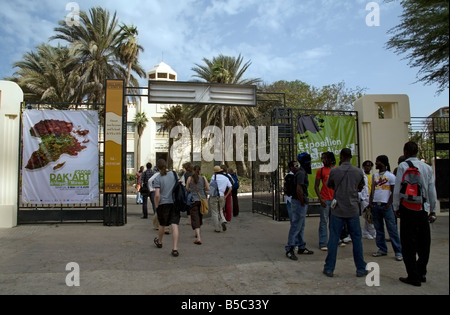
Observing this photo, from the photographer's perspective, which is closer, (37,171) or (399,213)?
(399,213)

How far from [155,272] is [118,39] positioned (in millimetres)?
23471

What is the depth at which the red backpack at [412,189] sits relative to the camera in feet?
15.3

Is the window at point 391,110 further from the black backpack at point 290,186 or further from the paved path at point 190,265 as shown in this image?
the black backpack at point 290,186

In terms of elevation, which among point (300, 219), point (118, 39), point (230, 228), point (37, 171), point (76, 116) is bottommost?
point (230, 228)

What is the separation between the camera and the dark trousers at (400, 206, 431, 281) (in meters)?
4.65

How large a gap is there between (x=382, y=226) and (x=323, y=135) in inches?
202

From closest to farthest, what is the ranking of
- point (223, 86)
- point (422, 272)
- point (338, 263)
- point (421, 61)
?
point (422, 272) < point (338, 263) < point (421, 61) < point (223, 86)

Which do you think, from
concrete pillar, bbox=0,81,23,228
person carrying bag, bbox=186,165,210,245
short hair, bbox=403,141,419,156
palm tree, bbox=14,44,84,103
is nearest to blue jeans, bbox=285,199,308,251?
short hair, bbox=403,141,419,156

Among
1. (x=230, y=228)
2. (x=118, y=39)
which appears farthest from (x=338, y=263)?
(x=118, y=39)

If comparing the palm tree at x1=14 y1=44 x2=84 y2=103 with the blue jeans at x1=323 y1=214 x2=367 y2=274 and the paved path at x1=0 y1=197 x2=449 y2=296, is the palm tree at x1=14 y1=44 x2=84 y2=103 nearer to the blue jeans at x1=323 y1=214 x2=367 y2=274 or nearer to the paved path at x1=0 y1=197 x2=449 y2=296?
the paved path at x1=0 y1=197 x2=449 y2=296

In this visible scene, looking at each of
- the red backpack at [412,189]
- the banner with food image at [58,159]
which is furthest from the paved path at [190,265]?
the banner with food image at [58,159]

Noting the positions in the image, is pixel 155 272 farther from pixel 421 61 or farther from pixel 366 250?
pixel 421 61

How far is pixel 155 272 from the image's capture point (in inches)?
213

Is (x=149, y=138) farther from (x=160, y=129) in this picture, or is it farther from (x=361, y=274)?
(x=361, y=274)
